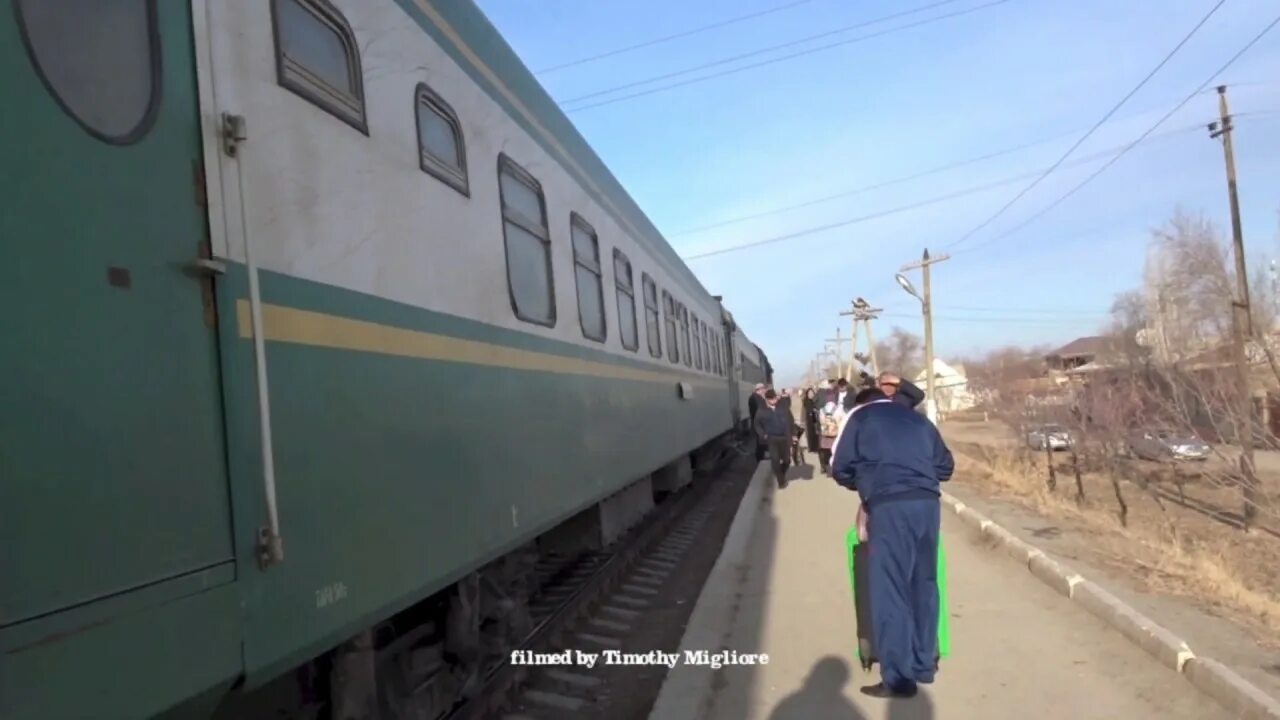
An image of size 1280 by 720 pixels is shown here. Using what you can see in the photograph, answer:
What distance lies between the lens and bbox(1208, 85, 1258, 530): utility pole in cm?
1007

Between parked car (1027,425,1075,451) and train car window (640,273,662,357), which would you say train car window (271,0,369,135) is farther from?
parked car (1027,425,1075,451)

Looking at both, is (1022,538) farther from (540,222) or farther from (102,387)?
(102,387)

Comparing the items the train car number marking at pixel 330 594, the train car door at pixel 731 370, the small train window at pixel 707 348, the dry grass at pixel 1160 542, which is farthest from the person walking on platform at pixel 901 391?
the train car door at pixel 731 370

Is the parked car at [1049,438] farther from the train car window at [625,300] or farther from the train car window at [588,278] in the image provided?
the train car window at [588,278]

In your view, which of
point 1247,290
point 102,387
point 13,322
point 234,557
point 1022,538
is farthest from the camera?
point 1247,290

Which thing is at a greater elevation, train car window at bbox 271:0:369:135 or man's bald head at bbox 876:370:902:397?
train car window at bbox 271:0:369:135

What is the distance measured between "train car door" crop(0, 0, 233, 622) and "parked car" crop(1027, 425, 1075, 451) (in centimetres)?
1823

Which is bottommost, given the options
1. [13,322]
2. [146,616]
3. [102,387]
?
[146,616]

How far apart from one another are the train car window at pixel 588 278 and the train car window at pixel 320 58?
9.85 ft

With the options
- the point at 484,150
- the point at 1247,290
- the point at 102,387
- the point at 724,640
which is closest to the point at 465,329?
the point at 484,150

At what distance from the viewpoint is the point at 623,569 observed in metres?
8.90

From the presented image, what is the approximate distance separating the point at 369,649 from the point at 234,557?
1390mm

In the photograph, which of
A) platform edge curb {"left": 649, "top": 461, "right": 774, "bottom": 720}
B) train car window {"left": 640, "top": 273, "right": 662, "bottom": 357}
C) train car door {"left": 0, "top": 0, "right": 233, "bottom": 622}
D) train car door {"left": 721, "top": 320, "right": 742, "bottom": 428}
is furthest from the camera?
train car door {"left": 721, "top": 320, "right": 742, "bottom": 428}

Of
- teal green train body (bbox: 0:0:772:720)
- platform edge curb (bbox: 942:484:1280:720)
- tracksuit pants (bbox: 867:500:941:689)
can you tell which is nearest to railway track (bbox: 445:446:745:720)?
teal green train body (bbox: 0:0:772:720)
